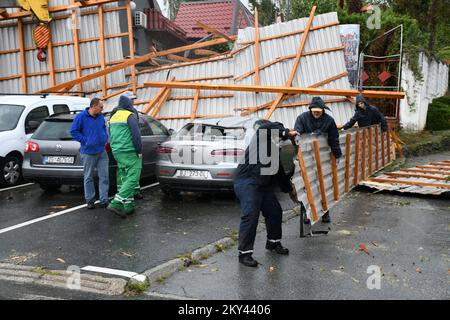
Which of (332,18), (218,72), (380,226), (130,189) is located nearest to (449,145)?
(332,18)

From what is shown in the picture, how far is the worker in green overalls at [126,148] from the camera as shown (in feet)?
23.8

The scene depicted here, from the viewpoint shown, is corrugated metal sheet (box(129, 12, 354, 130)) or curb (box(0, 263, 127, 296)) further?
corrugated metal sheet (box(129, 12, 354, 130))

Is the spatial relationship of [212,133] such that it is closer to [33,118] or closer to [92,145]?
[92,145]

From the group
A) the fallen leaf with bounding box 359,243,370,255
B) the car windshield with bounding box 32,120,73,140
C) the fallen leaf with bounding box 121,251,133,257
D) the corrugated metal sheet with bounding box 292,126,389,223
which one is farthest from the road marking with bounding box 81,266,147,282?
the car windshield with bounding box 32,120,73,140

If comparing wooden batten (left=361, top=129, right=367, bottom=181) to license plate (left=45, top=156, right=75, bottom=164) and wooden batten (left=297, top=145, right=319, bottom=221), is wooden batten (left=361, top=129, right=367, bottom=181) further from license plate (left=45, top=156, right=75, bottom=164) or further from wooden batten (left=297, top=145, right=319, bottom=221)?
license plate (left=45, top=156, right=75, bottom=164)

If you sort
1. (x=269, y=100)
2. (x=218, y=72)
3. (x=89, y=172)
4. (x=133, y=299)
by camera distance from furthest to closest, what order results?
(x=218, y=72) → (x=269, y=100) → (x=89, y=172) → (x=133, y=299)

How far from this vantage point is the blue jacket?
7.63 metres

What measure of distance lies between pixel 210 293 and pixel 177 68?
1159cm

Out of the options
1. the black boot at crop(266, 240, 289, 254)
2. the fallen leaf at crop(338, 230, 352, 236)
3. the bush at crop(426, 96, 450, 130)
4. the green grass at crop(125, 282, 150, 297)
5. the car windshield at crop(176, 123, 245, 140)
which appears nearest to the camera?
the green grass at crop(125, 282, 150, 297)

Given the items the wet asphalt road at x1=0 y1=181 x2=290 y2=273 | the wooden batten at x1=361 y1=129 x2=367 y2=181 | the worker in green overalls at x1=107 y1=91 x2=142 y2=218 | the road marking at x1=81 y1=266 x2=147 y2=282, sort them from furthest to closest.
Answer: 1. the wooden batten at x1=361 y1=129 x2=367 y2=181
2. the worker in green overalls at x1=107 y1=91 x2=142 y2=218
3. the wet asphalt road at x1=0 y1=181 x2=290 y2=273
4. the road marking at x1=81 y1=266 x2=147 y2=282

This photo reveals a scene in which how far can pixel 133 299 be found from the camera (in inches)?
170

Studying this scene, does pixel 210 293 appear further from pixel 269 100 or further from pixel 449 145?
pixel 449 145

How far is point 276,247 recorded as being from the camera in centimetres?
563
